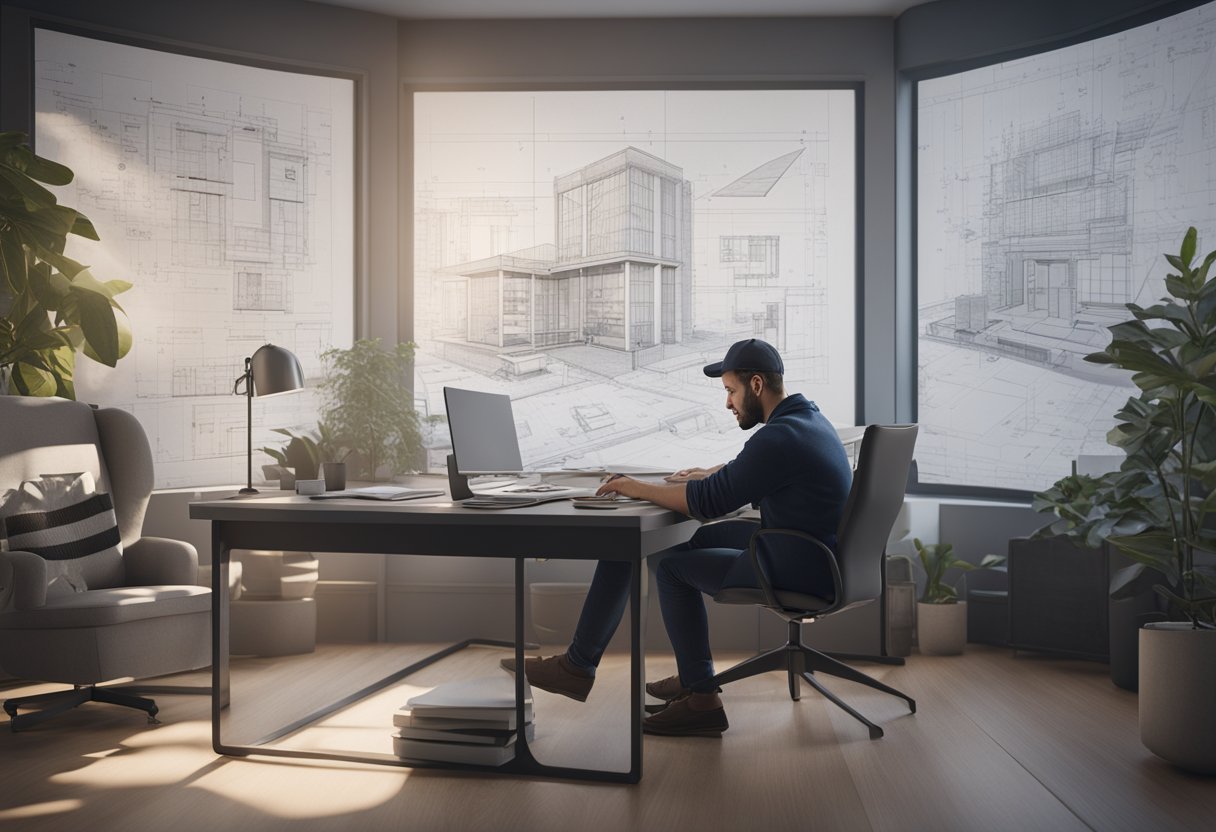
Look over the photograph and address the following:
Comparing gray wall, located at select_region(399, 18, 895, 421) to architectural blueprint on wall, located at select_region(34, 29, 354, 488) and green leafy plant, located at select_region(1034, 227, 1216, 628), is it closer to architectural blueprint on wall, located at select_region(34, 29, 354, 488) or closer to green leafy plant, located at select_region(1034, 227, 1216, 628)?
architectural blueprint on wall, located at select_region(34, 29, 354, 488)

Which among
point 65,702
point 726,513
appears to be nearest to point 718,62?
point 726,513

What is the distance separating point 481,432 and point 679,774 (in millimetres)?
1270

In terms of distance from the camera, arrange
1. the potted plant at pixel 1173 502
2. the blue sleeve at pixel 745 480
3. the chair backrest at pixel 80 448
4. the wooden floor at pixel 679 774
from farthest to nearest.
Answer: the chair backrest at pixel 80 448, the blue sleeve at pixel 745 480, the potted plant at pixel 1173 502, the wooden floor at pixel 679 774

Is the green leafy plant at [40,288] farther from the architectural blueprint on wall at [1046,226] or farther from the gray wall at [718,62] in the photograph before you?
the architectural blueprint on wall at [1046,226]

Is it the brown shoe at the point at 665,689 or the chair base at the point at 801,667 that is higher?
the chair base at the point at 801,667

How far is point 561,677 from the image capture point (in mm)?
3555

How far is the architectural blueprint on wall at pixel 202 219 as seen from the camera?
198 inches

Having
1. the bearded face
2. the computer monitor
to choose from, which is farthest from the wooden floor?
the bearded face

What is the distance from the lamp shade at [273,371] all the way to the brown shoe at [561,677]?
4.67 ft

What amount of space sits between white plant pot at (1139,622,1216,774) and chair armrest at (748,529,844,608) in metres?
0.93

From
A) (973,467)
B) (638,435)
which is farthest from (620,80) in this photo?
(973,467)

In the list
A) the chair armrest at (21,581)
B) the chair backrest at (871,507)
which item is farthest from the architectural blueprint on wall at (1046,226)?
the chair armrest at (21,581)

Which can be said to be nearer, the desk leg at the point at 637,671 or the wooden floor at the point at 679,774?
the wooden floor at the point at 679,774

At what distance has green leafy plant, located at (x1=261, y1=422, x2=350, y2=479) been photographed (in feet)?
16.0
